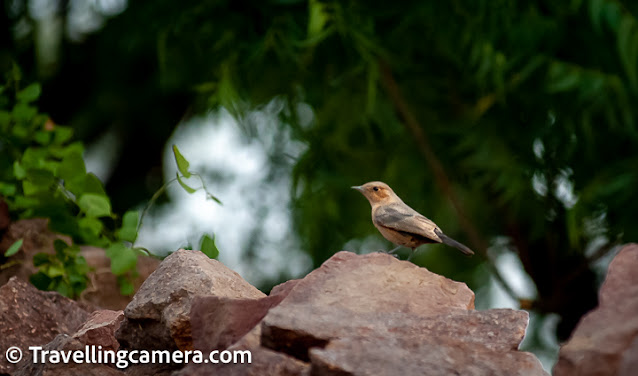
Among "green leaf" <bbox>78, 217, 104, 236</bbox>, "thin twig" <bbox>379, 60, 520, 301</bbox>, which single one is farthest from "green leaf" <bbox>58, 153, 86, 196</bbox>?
"thin twig" <bbox>379, 60, 520, 301</bbox>

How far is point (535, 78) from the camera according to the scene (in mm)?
6438

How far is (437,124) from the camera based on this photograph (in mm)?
6980

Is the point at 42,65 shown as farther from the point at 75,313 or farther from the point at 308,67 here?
the point at 75,313

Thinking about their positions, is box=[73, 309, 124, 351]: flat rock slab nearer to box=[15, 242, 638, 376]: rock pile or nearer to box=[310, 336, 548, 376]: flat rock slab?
box=[15, 242, 638, 376]: rock pile

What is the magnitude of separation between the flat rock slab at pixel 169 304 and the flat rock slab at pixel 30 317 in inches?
19.7

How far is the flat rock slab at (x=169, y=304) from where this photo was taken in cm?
235

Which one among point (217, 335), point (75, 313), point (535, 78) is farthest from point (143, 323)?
point (535, 78)

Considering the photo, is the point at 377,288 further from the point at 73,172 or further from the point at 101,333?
the point at 73,172

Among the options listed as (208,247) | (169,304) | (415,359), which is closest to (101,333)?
(169,304)

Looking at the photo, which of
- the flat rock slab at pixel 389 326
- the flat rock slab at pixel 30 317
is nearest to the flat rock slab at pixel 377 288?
the flat rock slab at pixel 389 326

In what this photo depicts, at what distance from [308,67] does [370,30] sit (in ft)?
2.59

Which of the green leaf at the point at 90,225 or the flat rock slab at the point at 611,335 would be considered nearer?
the flat rock slab at the point at 611,335

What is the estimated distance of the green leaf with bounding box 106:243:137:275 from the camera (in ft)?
10.6

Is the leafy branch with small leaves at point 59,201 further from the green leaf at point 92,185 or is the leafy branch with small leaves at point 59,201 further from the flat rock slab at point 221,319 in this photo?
the flat rock slab at point 221,319
